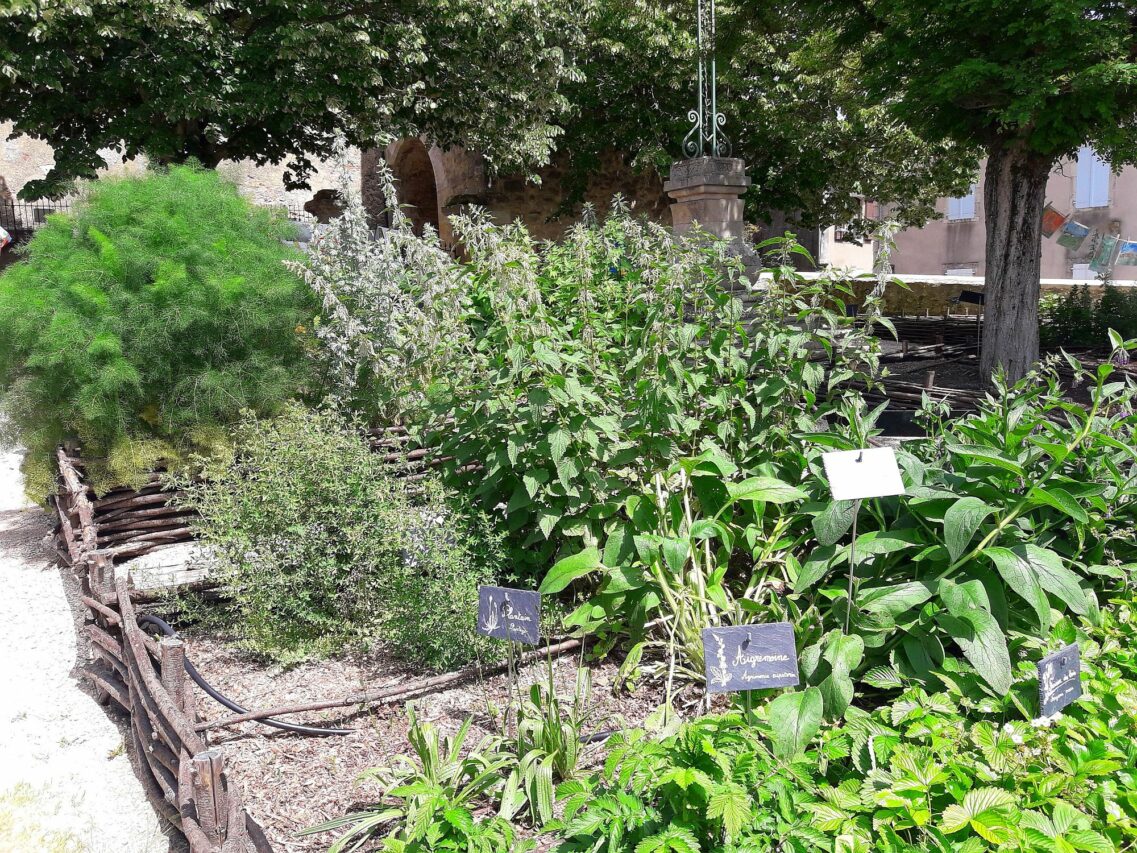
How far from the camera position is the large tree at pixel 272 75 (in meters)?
8.21

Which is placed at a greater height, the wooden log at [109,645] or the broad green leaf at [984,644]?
the broad green leaf at [984,644]

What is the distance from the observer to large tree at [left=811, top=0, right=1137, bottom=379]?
6.57m

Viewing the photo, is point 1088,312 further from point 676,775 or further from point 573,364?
point 676,775

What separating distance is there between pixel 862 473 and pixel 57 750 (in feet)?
10.0

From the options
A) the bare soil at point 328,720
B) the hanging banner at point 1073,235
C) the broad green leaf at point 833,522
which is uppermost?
the hanging banner at point 1073,235

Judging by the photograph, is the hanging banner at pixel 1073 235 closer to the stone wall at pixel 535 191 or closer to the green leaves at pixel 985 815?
the stone wall at pixel 535 191

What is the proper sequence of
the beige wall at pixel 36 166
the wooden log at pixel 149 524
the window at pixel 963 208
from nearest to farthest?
the wooden log at pixel 149 524
the beige wall at pixel 36 166
the window at pixel 963 208

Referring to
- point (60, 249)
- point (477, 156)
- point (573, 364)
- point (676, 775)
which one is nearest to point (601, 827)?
point (676, 775)

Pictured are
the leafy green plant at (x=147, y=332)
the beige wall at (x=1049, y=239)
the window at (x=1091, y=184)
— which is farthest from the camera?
the window at (x=1091, y=184)

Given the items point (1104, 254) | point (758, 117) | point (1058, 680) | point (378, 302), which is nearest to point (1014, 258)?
point (758, 117)

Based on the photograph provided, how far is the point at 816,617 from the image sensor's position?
2.84 metres

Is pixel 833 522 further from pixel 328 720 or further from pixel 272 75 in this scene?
pixel 272 75

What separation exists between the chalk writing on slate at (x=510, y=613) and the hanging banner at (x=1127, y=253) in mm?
21542

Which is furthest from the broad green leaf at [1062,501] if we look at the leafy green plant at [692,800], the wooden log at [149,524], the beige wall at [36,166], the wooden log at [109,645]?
the beige wall at [36,166]
